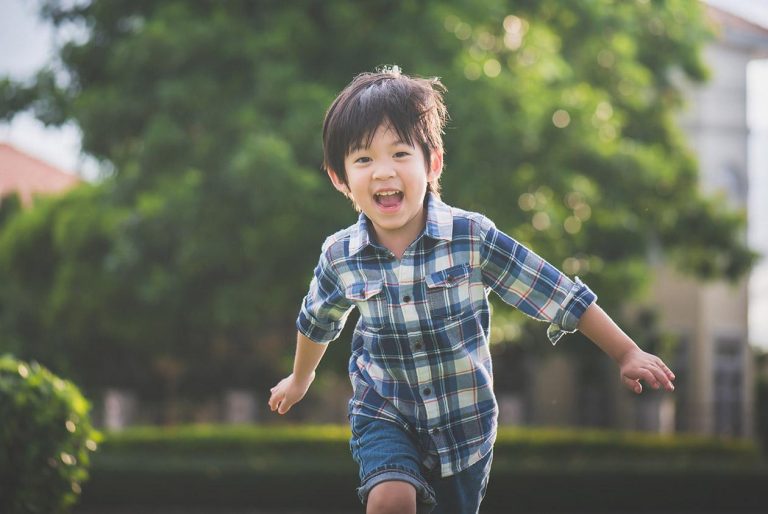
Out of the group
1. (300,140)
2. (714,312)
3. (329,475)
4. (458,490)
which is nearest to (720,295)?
(714,312)

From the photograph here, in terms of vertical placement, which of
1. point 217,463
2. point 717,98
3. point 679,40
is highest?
point 717,98

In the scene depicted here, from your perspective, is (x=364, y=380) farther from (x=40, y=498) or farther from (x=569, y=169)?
(x=569, y=169)

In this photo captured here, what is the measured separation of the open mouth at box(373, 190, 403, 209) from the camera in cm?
351

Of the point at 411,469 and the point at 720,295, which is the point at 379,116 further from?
the point at 720,295

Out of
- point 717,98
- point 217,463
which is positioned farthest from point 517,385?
point 217,463

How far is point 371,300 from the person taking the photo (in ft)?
11.7

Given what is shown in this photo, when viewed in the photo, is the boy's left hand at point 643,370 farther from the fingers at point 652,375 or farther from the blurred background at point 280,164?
the blurred background at point 280,164

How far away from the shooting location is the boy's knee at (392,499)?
324cm

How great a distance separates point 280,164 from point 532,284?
9.17m

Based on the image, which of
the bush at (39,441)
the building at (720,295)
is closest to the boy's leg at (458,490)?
the bush at (39,441)

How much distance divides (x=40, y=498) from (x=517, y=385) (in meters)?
21.9

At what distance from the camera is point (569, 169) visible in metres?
15.1

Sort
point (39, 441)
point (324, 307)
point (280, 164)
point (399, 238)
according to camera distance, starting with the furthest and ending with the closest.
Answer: point (280, 164)
point (39, 441)
point (324, 307)
point (399, 238)

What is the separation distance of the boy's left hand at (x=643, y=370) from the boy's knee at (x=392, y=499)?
0.71m
